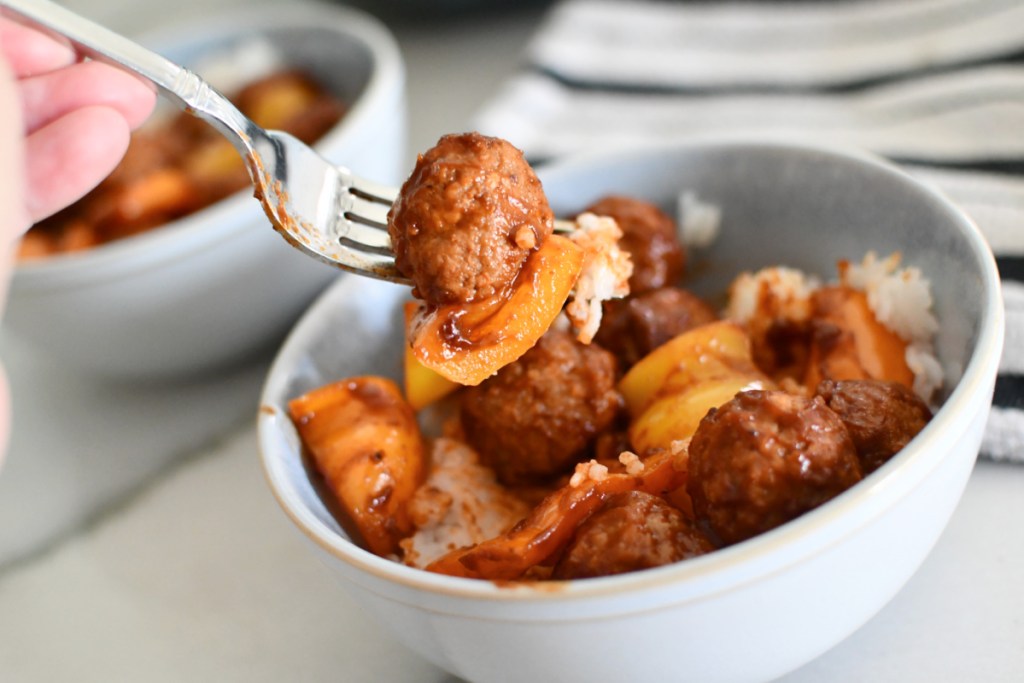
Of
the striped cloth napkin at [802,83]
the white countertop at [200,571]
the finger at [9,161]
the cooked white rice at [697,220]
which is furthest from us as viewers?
the striped cloth napkin at [802,83]

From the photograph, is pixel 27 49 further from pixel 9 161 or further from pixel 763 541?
pixel 763 541

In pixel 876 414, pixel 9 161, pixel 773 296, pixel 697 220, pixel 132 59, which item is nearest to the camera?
pixel 9 161

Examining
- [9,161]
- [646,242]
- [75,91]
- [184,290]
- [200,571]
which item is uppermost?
[9,161]

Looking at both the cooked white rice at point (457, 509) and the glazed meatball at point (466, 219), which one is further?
the cooked white rice at point (457, 509)

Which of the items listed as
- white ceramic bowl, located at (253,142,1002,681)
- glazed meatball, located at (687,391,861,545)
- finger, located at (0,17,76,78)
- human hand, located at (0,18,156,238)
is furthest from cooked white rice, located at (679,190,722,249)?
finger, located at (0,17,76,78)

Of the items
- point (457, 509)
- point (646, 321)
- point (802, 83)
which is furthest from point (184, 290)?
point (802, 83)

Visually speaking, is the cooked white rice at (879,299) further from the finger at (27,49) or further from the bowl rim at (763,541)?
the finger at (27,49)

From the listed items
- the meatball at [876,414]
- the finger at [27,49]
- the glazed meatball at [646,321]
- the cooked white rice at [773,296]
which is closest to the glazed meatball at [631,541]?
the meatball at [876,414]

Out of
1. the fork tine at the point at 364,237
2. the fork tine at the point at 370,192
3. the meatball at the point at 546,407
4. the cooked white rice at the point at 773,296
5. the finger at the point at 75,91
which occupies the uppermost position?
the finger at the point at 75,91
